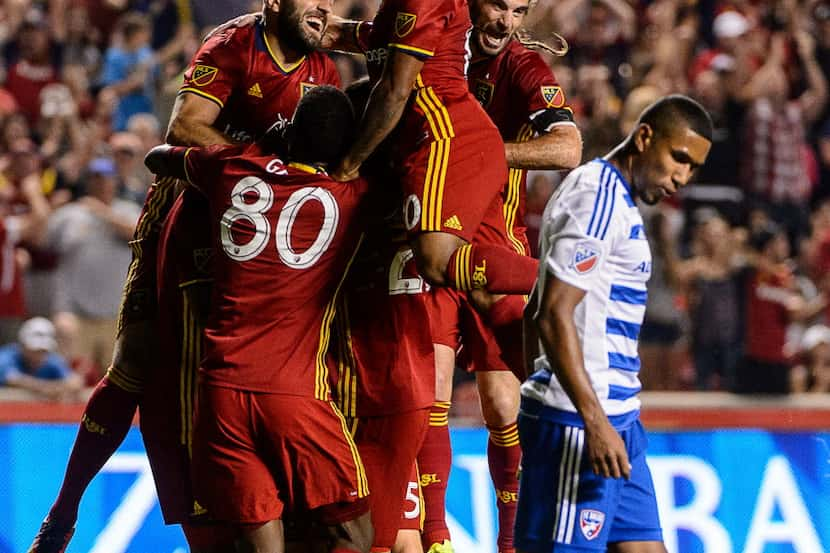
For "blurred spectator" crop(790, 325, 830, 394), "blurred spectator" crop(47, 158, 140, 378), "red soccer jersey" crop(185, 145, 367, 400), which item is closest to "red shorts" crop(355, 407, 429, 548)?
"red soccer jersey" crop(185, 145, 367, 400)

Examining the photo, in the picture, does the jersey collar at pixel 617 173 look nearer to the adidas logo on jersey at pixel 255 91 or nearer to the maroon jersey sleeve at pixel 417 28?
the maroon jersey sleeve at pixel 417 28

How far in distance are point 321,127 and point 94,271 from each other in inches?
208

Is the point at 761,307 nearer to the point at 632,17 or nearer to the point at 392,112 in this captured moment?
the point at 632,17

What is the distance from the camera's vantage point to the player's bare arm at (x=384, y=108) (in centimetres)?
542

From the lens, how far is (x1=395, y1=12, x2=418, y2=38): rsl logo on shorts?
5.46 meters

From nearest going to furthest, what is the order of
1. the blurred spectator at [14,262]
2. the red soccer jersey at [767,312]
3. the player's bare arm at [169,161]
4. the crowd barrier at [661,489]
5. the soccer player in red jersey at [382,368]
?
the player's bare arm at [169,161] < the soccer player in red jersey at [382,368] < the crowd barrier at [661,489] < the blurred spectator at [14,262] < the red soccer jersey at [767,312]

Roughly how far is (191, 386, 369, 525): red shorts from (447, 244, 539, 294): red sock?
0.71 m

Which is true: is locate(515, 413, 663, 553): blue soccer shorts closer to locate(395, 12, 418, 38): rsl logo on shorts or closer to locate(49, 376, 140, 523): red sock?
locate(395, 12, 418, 38): rsl logo on shorts

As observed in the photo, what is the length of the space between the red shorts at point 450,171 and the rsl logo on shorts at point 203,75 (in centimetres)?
98

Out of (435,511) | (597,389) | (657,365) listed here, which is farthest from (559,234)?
(657,365)

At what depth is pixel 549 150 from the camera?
20.0 feet

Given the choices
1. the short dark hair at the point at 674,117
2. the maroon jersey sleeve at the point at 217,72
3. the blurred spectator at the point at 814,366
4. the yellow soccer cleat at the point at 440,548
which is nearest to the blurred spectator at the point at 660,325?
the blurred spectator at the point at 814,366

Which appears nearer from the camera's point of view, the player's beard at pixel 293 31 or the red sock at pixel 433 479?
the player's beard at pixel 293 31

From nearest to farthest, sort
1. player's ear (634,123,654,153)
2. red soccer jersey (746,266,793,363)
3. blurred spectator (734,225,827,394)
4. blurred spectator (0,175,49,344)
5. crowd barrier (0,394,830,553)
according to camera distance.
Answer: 1. player's ear (634,123,654,153)
2. crowd barrier (0,394,830,553)
3. blurred spectator (734,225,827,394)
4. blurred spectator (0,175,49,344)
5. red soccer jersey (746,266,793,363)
